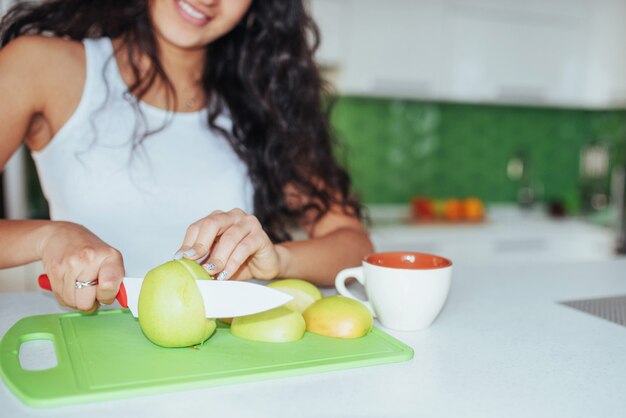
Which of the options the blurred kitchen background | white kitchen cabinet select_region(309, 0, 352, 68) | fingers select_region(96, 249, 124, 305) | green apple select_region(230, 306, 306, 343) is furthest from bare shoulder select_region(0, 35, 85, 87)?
white kitchen cabinet select_region(309, 0, 352, 68)

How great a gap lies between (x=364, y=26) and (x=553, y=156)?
5.56 feet

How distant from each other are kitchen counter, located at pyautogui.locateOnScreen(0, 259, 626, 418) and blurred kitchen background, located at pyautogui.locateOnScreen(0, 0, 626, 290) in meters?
Answer: 1.69

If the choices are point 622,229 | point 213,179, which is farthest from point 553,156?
point 213,179

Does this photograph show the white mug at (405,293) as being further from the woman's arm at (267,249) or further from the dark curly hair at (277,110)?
the dark curly hair at (277,110)

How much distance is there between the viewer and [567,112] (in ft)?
12.5

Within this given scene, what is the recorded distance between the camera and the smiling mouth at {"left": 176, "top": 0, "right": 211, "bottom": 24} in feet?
3.76

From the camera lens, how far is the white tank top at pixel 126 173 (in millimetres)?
1165

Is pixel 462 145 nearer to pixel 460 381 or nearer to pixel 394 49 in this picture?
pixel 394 49

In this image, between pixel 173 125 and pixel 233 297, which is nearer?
pixel 233 297

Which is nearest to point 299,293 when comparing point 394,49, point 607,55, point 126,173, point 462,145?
point 126,173

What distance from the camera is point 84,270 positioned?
0.71 meters

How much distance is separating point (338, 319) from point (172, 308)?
207mm

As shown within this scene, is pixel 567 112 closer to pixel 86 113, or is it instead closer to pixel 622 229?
pixel 622 229

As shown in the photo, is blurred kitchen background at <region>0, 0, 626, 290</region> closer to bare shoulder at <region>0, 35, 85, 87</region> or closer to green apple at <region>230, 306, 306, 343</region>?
bare shoulder at <region>0, 35, 85, 87</region>
